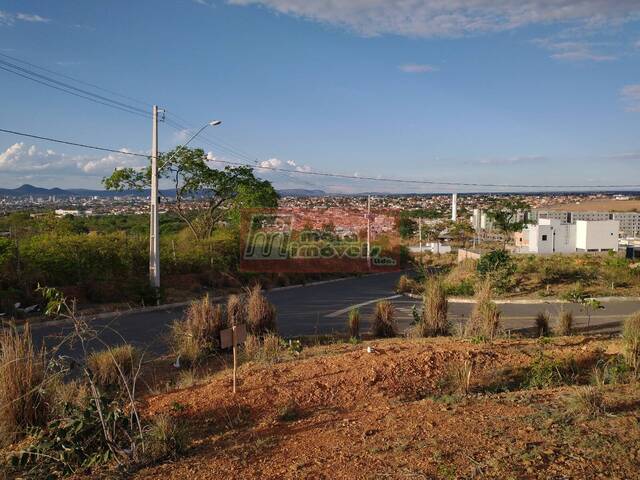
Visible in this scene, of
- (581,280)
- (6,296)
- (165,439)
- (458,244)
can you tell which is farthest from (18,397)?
(458,244)

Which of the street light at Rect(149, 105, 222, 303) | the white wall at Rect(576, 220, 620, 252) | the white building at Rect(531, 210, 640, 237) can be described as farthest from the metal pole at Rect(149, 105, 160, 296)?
the white building at Rect(531, 210, 640, 237)

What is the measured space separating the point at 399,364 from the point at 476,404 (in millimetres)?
1783

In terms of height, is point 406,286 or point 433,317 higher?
point 433,317

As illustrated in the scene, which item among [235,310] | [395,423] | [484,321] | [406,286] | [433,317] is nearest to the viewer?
[395,423]

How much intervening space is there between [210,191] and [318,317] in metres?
13.4

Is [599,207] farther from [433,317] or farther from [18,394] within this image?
[18,394]

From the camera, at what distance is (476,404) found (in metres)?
5.58

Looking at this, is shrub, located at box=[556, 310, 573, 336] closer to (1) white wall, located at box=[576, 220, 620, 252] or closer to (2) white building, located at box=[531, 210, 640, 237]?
(1) white wall, located at box=[576, 220, 620, 252]

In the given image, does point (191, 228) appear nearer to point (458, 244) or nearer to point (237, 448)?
point (237, 448)

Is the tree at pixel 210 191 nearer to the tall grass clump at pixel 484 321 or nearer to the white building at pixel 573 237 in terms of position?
the tall grass clump at pixel 484 321

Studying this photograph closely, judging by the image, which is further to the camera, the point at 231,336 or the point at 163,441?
the point at 231,336

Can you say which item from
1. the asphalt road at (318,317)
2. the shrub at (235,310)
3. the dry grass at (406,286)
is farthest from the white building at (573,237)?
the shrub at (235,310)

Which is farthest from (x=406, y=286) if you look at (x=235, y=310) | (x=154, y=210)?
(x=235, y=310)

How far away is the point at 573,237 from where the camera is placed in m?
47.0
